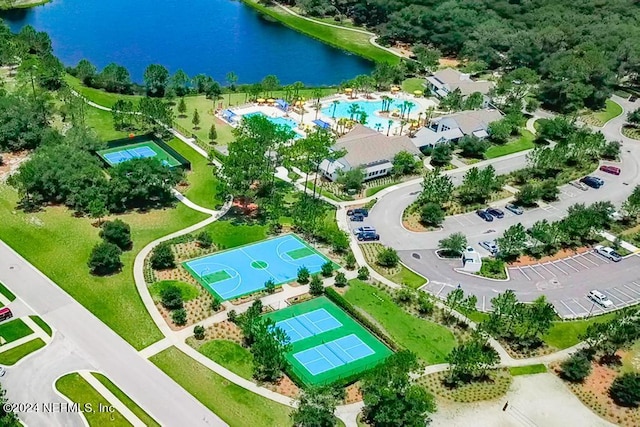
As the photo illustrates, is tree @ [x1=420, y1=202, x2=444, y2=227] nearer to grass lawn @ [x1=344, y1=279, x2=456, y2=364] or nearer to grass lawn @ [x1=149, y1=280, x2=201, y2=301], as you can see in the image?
grass lawn @ [x1=344, y1=279, x2=456, y2=364]

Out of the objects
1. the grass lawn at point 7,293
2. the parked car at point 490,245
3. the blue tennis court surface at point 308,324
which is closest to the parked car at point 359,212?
the parked car at point 490,245

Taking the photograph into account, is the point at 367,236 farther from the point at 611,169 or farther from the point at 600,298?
the point at 611,169

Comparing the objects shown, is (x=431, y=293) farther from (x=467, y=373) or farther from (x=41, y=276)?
(x=41, y=276)

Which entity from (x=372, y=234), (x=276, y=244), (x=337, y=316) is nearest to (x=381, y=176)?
(x=372, y=234)

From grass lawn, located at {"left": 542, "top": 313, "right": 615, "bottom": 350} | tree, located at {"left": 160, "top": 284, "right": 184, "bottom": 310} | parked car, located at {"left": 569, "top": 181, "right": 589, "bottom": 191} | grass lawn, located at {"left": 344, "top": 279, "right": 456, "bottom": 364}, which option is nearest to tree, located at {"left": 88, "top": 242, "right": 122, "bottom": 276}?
tree, located at {"left": 160, "top": 284, "right": 184, "bottom": 310}

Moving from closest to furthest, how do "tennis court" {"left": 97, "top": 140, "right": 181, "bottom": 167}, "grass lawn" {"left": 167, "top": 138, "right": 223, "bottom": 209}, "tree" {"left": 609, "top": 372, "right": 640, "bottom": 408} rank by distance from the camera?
"tree" {"left": 609, "top": 372, "right": 640, "bottom": 408} → "grass lawn" {"left": 167, "top": 138, "right": 223, "bottom": 209} → "tennis court" {"left": 97, "top": 140, "right": 181, "bottom": 167}

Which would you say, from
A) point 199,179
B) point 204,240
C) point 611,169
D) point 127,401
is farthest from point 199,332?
point 611,169

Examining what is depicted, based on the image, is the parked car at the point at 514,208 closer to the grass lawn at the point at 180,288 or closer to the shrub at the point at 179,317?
the grass lawn at the point at 180,288
